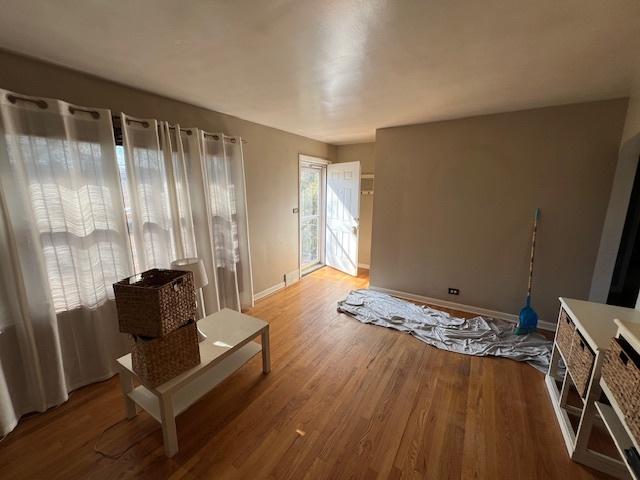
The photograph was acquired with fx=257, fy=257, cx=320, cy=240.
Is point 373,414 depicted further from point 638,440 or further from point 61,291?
point 61,291

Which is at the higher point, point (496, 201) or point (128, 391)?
point (496, 201)

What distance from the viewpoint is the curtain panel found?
159 centimetres

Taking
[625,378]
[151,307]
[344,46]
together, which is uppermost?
[344,46]

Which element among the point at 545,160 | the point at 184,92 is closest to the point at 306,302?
the point at 184,92

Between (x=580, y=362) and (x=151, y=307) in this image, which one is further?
(x=580, y=362)

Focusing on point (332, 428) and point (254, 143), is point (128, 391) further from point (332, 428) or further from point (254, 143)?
point (254, 143)

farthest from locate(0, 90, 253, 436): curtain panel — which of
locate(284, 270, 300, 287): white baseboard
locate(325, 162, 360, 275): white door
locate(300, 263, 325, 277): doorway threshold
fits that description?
locate(325, 162, 360, 275): white door

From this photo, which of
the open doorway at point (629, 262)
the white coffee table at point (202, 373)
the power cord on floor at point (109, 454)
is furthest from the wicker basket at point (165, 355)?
the open doorway at point (629, 262)

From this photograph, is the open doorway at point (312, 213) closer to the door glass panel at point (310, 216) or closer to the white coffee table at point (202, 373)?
the door glass panel at point (310, 216)

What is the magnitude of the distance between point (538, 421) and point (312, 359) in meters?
1.66

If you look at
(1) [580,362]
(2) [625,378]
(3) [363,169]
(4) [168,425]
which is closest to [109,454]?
(4) [168,425]

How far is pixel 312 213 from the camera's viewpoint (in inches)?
191

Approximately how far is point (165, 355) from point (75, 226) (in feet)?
4.00

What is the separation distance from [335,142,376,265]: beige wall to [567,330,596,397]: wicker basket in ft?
10.7
